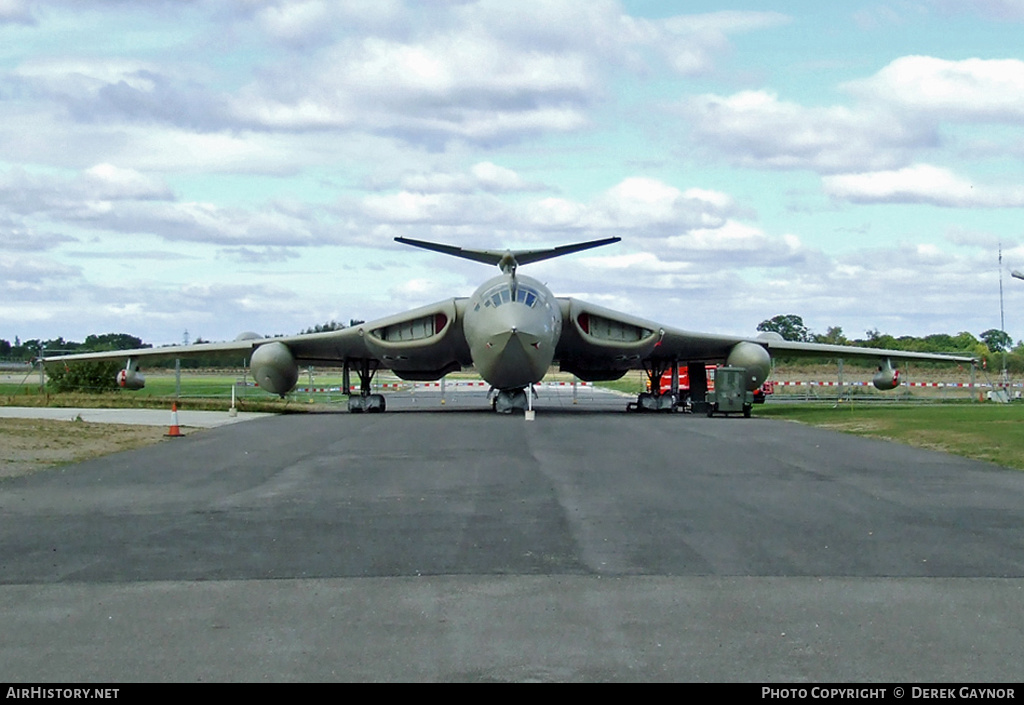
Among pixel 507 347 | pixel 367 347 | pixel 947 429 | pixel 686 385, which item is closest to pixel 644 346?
pixel 507 347

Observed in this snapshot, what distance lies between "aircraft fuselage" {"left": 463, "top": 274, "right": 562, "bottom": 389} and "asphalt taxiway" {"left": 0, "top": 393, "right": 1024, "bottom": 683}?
1182cm

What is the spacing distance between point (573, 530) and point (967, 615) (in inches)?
146

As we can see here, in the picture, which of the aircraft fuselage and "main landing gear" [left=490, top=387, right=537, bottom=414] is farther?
"main landing gear" [left=490, top=387, right=537, bottom=414]

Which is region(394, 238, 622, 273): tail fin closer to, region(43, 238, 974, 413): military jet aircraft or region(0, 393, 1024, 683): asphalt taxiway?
region(43, 238, 974, 413): military jet aircraft

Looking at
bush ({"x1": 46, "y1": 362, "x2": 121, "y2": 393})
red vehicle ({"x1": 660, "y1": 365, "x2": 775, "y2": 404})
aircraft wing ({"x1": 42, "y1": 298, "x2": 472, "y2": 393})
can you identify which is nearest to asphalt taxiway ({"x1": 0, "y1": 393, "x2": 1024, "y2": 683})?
aircraft wing ({"x1": 42, "y1": 298, "x2": 472, "y2": 393})

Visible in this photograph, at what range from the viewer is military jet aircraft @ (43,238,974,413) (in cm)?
2747

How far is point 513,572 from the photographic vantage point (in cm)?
779

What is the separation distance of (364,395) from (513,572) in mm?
26203

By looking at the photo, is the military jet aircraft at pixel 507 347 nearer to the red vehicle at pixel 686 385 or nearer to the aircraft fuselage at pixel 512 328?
the aircraft fuselage at pixel 512 328

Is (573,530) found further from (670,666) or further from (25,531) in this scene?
(25,531)

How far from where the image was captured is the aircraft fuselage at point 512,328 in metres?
26.7

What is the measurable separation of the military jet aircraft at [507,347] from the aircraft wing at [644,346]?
3cm

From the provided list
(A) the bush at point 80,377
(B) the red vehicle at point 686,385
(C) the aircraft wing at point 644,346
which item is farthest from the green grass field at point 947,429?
(A) the bush at point 80,377

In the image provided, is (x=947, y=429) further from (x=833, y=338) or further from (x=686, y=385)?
(x=833, y=338)
